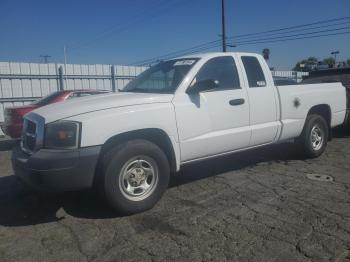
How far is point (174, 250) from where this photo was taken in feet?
9.92

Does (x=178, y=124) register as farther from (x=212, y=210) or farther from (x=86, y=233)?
(x=86, y=233)

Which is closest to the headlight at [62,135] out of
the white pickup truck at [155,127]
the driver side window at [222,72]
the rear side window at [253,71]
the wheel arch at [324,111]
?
the white pickup truck at [155,127]

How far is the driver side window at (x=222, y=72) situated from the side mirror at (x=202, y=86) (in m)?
0.26

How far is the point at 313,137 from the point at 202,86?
2.99 meters

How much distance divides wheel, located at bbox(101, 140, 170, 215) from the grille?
89 centimetres

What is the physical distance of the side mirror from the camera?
4.24 metres

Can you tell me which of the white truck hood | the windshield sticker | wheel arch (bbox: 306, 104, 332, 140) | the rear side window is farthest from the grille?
wheel arch (bbox: 306, 104, 332, 140)

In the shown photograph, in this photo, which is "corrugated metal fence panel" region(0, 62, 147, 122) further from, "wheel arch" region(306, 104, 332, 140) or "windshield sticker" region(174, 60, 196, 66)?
"wheel arch" region(306, 104, 332, 140)

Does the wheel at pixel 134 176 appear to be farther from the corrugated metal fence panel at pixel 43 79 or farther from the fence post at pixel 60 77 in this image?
the fence post at pixel 60 77

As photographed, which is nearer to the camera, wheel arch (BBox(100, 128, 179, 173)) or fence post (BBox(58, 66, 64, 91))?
wheel arch (BBox(100, 128, 179, 173))

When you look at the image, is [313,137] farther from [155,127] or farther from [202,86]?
[155,127]

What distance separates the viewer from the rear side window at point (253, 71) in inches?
202

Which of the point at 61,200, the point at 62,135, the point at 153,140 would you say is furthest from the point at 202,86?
the point at 61,200

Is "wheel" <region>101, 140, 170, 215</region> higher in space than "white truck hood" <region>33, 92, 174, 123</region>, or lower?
lower
